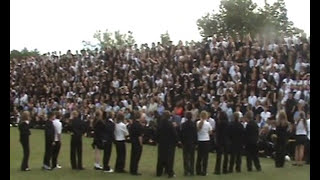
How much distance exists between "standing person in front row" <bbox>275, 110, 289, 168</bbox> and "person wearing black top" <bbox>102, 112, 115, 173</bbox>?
18.4 feet

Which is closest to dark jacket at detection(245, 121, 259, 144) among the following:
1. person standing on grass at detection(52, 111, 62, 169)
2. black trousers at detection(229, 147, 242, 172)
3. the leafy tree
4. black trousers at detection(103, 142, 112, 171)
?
black trousers at detection(229, 147, 242, 172)

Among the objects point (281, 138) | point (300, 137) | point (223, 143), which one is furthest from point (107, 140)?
point (300, 137)

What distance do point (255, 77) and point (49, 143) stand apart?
9.88 meters

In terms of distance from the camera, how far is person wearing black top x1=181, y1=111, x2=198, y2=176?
16.8 meters

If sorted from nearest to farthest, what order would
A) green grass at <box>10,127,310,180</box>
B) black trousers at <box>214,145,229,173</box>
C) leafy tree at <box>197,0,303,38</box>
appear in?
1. green grass at <box>10,127,310,180</box>
2. black trousers at <box>214,145,229,173</box>
3. leafy tree at <box>197,0,303,38</box>

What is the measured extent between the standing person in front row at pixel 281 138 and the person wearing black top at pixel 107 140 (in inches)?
221

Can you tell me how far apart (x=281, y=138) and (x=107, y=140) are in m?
5.93

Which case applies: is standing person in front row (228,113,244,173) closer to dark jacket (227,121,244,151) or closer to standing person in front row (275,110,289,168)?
dark jacket (227,121,244,151)

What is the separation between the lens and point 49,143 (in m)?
18.1

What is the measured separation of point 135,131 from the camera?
17.2 m

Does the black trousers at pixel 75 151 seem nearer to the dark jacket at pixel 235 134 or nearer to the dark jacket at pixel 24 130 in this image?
the dark jacket at pixel 24 130
